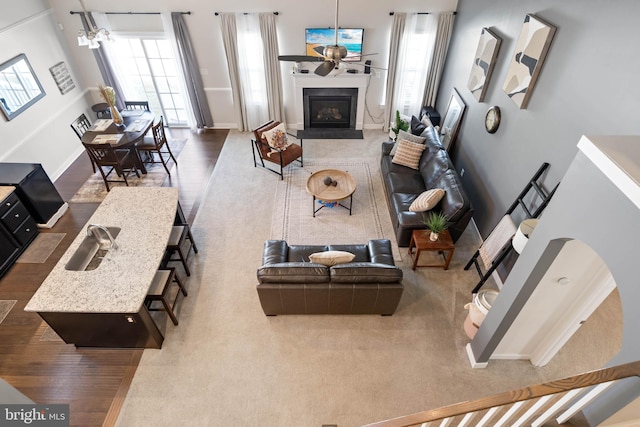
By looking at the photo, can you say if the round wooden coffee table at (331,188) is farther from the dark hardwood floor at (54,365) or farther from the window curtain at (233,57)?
the dark hardwood floor at (54,365)

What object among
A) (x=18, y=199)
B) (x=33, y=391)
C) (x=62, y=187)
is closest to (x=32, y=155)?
(x=62, y=187)

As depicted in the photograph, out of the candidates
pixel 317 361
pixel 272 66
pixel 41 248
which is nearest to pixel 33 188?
pixel 41 248

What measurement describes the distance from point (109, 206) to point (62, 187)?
2946 millimetres

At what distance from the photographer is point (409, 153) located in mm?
5953

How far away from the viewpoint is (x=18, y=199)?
4.91m

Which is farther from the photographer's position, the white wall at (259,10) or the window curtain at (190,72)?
the window curtain at (190,72)

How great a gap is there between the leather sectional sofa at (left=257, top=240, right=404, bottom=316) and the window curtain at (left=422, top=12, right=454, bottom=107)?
503 centimetres

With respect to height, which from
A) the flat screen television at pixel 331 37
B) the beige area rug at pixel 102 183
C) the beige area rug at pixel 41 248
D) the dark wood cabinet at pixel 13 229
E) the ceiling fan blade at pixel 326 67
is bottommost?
the beige area rug at pixel 41 248

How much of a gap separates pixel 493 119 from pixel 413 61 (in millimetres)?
2939

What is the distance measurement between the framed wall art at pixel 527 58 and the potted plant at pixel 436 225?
5.51ft

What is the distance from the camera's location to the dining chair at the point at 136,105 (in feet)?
22.8

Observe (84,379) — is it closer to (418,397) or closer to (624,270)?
(418,397)

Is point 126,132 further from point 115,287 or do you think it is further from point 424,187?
point 424,187

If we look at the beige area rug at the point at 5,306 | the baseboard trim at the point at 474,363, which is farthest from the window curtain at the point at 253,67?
the baseboard trim at the point at 474,363
